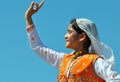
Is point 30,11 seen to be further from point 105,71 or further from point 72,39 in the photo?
point 105,71

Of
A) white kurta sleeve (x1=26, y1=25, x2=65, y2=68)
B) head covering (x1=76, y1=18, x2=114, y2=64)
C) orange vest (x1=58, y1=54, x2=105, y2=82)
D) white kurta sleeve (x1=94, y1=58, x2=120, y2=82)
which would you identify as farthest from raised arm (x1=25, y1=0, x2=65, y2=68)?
white kurta sleeve (x1=94, y1=58, x2=120, y2=82)

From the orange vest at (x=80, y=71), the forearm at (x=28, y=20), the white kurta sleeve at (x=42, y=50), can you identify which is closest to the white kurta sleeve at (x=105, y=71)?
the orange vest at (x=80, y=71)

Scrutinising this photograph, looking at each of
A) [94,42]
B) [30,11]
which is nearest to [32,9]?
[30,11]

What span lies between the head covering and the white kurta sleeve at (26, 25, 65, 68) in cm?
57

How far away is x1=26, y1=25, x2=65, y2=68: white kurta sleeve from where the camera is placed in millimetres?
6609

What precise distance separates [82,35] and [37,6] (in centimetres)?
89

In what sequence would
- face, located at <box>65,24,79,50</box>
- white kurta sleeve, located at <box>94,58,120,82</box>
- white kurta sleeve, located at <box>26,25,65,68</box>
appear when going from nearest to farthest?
1. white kurta sleeve, located at <box>94,58,120,82</box>
2. face, located at <box>65,24,79,50</box>
3. white kurta sleeve, located at <box>26,25,65,68</box>

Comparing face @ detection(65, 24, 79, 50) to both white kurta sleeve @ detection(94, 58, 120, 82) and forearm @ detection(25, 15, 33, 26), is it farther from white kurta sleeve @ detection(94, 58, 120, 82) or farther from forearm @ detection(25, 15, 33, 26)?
forearm @ detection(25, 15, 33, 26)

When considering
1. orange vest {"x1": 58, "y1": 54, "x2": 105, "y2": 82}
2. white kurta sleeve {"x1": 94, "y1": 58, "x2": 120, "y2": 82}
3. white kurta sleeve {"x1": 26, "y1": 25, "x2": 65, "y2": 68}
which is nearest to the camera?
white kurta sleeve {"x1": 94, "y1": 58, "x2": 120, "y2": 82}

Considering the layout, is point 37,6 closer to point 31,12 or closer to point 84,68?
point 31,12

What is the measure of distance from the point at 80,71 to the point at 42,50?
820mm

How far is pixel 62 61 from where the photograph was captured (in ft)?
21.5

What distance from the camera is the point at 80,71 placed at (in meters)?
6.06

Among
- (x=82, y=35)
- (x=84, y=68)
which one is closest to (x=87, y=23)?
(x=82, y=35)
